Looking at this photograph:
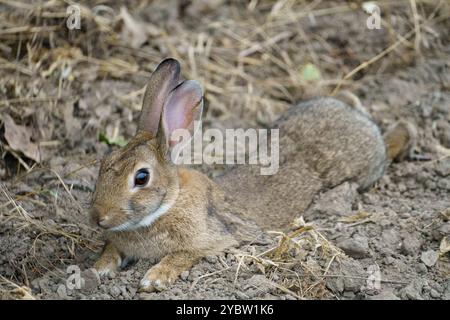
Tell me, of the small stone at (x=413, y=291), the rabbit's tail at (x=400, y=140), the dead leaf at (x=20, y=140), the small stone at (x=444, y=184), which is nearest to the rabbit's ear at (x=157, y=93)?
the dead leaf at (x=20, y=140)

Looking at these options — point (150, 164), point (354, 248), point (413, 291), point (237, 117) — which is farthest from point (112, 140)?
point (413, 291)

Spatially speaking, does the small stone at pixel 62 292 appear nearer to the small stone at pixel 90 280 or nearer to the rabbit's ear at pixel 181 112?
the small stone at pixel 90 280

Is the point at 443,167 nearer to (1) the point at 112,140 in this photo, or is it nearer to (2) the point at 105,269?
(1) the point at 112,140

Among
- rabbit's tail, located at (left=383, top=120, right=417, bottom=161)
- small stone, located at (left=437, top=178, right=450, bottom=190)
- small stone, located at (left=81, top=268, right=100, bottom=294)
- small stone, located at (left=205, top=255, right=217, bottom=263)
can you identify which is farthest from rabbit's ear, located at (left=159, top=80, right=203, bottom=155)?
rabbit's tail, located at (left=383, top=120, right=417, bottom=161)

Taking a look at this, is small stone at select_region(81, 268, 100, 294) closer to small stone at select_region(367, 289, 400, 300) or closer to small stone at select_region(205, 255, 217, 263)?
small stone at select_region(205, 255, 217, 263)

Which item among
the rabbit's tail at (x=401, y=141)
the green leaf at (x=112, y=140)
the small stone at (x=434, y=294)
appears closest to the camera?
the small stone at (x=434, y=294)

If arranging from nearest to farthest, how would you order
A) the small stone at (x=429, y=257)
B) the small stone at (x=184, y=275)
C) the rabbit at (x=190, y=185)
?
the rabbit at (x=190, y=185) < the small stone at (x=184, y=275) < the small stone at (x=429, y=257)

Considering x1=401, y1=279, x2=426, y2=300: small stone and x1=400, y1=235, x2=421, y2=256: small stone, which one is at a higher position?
x1=400, y1=235, x2=421, y2=256: small stone
